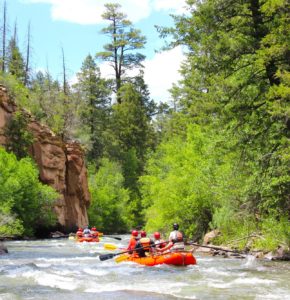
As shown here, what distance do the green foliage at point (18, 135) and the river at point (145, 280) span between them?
67.3 ft

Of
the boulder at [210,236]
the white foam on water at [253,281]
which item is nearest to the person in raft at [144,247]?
the white foam on water at [253,281]

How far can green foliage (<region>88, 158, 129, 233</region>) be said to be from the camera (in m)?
52.6

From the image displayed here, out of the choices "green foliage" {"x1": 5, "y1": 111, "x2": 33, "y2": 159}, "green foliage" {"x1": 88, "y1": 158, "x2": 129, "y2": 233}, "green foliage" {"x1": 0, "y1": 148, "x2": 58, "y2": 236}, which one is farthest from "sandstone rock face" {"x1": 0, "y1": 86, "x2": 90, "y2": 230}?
"green foliage" {"x1": 88, "y1": 158, "x2": 129, "y2": 233}

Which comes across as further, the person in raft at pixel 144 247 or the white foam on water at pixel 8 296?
the person in raft at pixel 144 247

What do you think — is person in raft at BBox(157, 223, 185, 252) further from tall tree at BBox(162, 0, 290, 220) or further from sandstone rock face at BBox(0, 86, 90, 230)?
sandstone rock face at BBox(0, 86, 90, 230)

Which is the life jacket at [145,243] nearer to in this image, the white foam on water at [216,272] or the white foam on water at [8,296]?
the white foam on water at [216,272]

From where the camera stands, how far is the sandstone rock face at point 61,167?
131 ft

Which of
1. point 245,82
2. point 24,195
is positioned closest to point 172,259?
point 245,82

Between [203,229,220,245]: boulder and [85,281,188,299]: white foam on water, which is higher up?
[203,229,220,245]: boulder

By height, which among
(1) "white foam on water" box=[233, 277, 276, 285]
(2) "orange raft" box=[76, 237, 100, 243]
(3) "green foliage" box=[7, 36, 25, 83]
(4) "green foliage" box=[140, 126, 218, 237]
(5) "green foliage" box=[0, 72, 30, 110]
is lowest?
(1) "white foam on water" box=[233, 277, 276, 285]

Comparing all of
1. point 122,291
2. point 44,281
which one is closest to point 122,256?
point 44,281

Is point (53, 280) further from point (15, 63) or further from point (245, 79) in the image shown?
point (15, 63)

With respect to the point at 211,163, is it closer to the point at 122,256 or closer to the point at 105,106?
→ the point at 122,256

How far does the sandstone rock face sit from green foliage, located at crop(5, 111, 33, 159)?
48 centimetres
